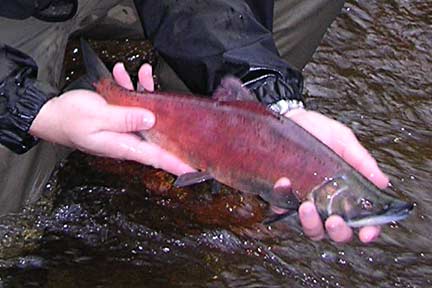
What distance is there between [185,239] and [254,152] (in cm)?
71

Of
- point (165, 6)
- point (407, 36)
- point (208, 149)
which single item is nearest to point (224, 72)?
point (165, 6)

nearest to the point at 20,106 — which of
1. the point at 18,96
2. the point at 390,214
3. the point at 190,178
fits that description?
the point at 18,96

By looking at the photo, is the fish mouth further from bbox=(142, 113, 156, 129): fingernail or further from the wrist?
the wrist

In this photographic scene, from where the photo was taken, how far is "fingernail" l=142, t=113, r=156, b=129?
2051mm

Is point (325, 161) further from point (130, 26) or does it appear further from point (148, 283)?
point (130, 26)

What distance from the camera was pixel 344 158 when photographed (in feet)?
6.84

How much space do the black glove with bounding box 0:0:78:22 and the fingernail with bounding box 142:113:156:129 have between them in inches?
17.4

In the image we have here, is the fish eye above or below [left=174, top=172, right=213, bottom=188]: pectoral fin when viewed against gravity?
above

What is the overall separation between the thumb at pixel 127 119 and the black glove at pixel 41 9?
373 mm

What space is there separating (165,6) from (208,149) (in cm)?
55

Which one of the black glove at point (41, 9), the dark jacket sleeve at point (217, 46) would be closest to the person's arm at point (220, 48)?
Result: the dark jacket sleeve at point (217, 46)

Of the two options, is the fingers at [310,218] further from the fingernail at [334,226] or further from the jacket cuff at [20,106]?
the jacket cuff at [20,106]

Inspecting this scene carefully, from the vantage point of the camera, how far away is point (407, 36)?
3619 mm

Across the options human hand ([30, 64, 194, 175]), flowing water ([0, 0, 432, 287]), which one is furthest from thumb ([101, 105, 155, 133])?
flowing water ([0, 0, 432, 287])
